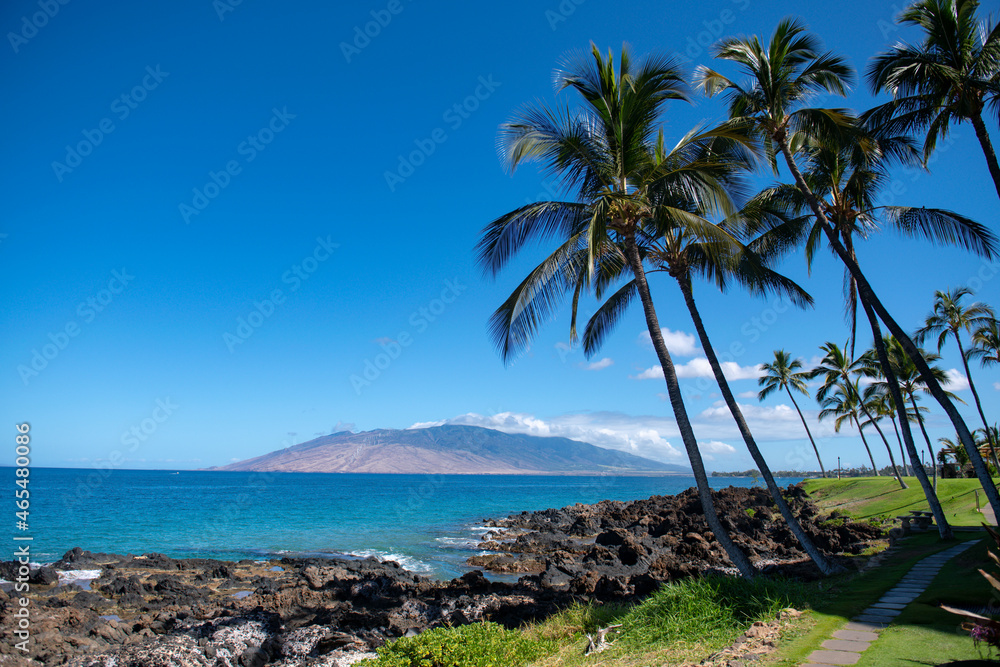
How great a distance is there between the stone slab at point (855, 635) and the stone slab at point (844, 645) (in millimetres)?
111

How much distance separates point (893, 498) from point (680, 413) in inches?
953

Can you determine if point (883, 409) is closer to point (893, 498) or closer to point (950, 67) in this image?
point (893, 498)

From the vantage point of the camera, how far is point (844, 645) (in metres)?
5.72

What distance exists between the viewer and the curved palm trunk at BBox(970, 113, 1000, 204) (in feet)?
31.7

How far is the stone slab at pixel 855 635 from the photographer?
5.88 meters

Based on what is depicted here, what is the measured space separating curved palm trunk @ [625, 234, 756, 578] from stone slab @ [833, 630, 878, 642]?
3.23 metres

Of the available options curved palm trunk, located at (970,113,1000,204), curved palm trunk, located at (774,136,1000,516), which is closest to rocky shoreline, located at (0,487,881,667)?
curved palm trunk, located at (774,136,1000,516)

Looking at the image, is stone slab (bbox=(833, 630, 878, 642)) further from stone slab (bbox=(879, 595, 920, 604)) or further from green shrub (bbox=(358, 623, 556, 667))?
green shrub (bbox=(358, 623, 556, 667))

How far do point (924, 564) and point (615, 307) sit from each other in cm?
804

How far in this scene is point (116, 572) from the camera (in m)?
16.9

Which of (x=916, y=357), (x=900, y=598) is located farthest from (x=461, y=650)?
(x=916, y=357)

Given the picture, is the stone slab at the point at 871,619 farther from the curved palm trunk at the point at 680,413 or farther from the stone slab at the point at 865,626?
the curved palm trunk at the point at 680,413

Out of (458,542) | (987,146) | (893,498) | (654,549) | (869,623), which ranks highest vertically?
(987,146)

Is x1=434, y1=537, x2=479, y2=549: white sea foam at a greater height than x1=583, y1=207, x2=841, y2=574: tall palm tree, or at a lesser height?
lesser
